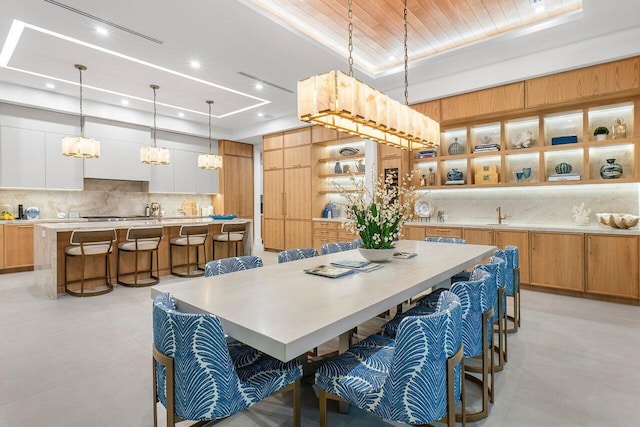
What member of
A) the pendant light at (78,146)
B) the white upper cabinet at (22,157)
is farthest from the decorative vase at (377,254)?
the white upper cabinet at (22,157)

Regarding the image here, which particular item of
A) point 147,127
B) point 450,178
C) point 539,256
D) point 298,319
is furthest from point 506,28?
point 147,127

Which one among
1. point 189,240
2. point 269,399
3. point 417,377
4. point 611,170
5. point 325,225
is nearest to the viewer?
point 417,377

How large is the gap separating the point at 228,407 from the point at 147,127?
7.93 m

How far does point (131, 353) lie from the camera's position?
9.46 feet

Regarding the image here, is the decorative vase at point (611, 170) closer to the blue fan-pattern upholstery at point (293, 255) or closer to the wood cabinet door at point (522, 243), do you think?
the wood cabinet door at point (522, 243)

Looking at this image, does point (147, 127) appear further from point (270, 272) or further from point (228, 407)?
point (228, 407)

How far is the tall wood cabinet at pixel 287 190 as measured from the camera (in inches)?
306

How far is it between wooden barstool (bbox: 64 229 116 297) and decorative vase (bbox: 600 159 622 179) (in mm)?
6618

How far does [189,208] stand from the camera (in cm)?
888

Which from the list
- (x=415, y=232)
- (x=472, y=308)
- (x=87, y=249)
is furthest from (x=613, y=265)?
(x=87, y=249)

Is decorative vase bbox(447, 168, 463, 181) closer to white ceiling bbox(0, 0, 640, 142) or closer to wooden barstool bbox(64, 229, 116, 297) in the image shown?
white ceiling bbox(0, 0, 640, 142)

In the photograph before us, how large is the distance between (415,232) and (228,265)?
3.88 m

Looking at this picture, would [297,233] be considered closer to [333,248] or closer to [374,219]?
[333,248]

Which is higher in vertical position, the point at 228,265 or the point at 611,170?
the point at 611,170
